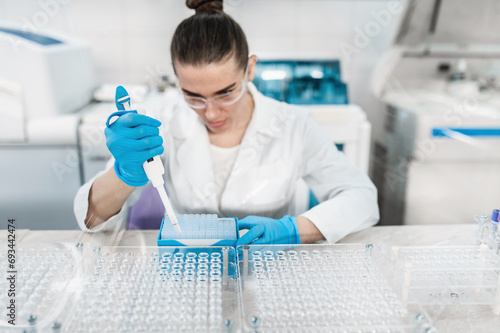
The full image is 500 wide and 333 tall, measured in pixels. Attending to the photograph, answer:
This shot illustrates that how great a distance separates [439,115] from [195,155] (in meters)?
1.56

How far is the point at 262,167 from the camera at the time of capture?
146 centimetres

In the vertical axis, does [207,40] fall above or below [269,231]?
above

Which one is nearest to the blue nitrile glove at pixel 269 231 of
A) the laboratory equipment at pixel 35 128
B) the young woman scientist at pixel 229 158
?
the young woman scientist at pixel 229 158

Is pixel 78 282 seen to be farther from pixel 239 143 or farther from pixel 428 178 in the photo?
pixel 428 178

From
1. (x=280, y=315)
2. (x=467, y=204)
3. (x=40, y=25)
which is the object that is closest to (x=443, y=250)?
(x=280, y=315)

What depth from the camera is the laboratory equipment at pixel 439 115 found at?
2.38 metres

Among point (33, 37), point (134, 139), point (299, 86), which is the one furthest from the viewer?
point (299, 86)

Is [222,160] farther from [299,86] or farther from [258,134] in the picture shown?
[299,86]

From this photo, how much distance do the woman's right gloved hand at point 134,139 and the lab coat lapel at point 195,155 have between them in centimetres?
40

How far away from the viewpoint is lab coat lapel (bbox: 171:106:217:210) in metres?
1.41

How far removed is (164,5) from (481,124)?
2.03 m

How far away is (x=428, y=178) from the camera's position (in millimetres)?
2453

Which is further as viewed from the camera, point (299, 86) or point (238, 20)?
point (238, 20)

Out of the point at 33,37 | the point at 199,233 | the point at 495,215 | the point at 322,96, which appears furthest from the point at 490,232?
the point at 33,37
